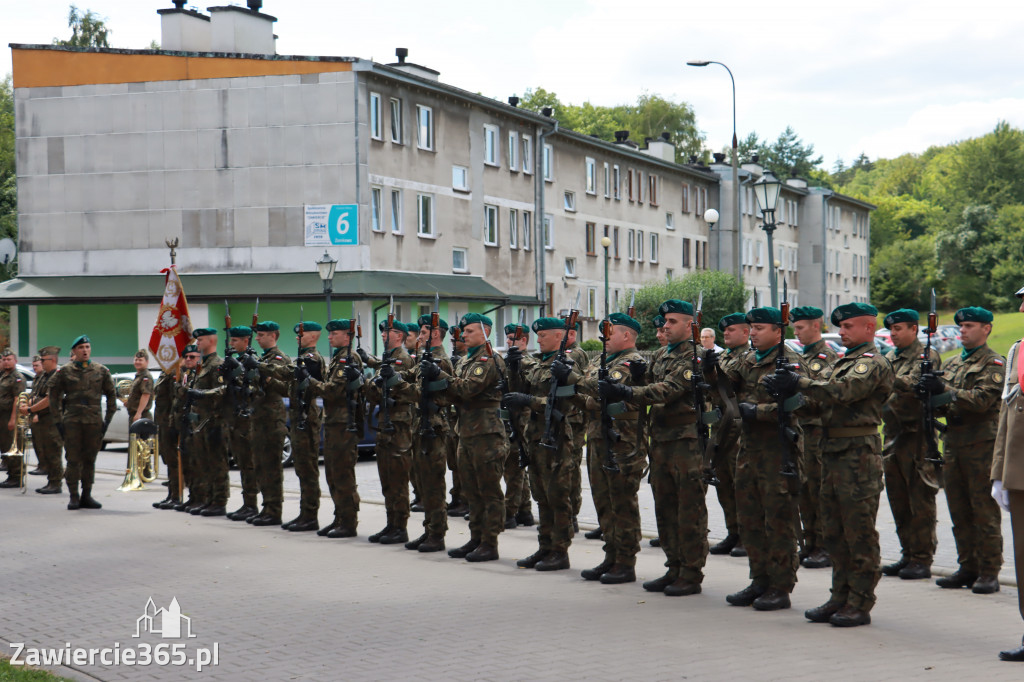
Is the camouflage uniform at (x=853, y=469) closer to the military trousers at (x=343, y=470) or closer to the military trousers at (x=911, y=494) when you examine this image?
the military trousers at (x=911, y=494)

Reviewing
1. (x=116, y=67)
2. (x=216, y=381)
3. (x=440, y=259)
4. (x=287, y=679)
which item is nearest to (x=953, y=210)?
(x=440, y=259)

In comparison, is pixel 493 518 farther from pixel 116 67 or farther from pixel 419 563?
pixel 116 67

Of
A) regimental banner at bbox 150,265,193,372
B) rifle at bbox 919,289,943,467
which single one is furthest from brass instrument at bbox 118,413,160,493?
rifle at bbox 919,289,943,467

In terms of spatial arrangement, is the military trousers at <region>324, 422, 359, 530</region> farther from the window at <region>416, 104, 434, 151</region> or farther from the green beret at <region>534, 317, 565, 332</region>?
the window at <region>416, 104, 434, 151</region>

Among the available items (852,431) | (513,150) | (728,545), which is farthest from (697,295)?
(852,431)

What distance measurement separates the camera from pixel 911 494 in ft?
32.2

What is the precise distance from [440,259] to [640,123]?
145 ft

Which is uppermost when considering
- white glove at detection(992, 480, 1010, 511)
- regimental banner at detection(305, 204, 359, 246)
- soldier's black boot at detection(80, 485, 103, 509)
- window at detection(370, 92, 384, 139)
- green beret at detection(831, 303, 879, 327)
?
window at detection(370, 92, 384, 139)

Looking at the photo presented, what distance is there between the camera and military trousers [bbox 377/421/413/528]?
40.5 feet

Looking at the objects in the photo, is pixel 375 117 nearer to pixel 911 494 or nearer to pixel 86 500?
pixel 86 500

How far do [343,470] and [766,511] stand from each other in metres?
5.44

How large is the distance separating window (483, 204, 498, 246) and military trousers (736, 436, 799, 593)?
115 ft

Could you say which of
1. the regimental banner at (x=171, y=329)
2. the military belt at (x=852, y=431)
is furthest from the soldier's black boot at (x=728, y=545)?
the regimental banner at (x=171, y=329)

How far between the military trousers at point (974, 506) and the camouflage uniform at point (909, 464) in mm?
213
